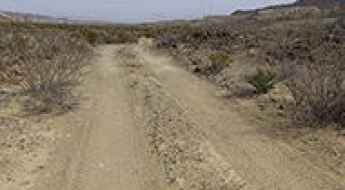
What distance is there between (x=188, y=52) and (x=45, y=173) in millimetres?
27118

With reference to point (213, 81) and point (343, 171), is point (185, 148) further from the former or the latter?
point (213, 81)

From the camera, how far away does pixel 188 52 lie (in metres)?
35.8

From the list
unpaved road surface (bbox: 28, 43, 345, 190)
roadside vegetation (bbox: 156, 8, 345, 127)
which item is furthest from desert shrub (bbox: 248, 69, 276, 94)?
unpaved road surface (bbox: 28, 43, 345, 190)

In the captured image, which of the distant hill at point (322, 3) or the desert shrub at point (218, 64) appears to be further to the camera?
the distant hill at point (322, 3)

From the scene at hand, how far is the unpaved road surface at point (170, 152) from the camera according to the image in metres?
8.44

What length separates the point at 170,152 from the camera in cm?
1002

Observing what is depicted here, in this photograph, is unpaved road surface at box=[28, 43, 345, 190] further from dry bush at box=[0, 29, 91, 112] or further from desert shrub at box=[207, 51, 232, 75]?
desert shrub at box=[207, 51, 232, 75]

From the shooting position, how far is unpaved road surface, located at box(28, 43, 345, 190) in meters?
8.44

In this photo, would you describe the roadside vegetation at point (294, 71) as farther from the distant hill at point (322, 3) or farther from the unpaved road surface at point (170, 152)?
the distant hill at point (322, 3)

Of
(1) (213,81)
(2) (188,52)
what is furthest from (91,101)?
(2) (188,52)

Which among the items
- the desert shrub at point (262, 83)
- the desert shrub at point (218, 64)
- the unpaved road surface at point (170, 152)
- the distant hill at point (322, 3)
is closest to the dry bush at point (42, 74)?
the unpaved road surface at point (170, 152)

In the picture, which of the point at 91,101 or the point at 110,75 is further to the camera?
the point at 110,75

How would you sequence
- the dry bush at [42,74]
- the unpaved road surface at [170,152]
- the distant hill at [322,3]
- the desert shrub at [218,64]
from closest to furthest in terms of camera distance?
the unpaved road surface at [170,152]
the dry bush at [42,74]
the desert shrub at [218,64]
the distant hill at [322,3]

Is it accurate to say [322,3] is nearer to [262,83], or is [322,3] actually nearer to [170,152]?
[262,83]
